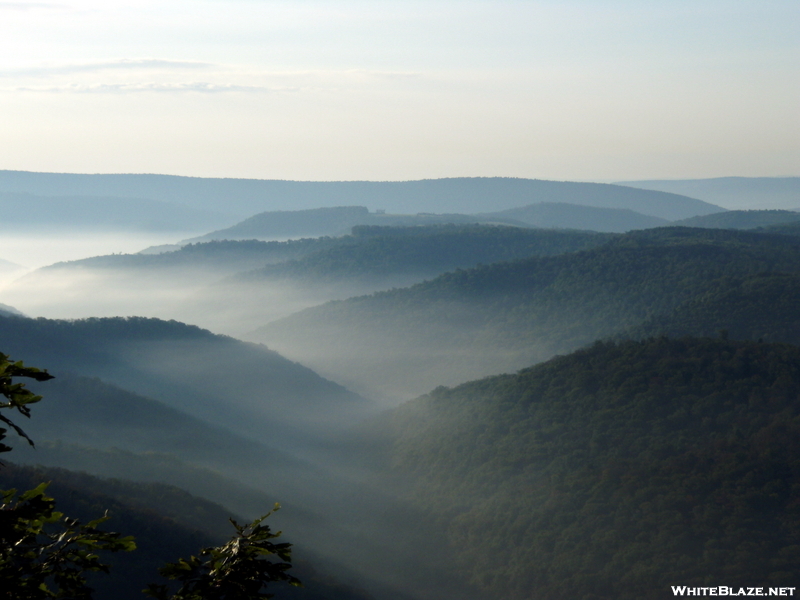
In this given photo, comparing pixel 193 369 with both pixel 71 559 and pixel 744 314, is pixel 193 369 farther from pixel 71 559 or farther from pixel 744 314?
pixel 71 559

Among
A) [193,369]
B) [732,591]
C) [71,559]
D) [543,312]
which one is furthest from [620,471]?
[543,312]

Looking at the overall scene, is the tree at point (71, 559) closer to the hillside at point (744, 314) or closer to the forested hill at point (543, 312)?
the hillside at point (744, 314)

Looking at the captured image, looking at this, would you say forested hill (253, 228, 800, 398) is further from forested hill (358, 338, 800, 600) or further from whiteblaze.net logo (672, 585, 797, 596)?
whiteblaze.net logo (672, 585, 797, 596)

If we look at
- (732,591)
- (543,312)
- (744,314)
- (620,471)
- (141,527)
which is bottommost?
(732,591)

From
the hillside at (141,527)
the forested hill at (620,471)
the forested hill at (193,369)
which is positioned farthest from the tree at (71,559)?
the forested hill at (193,369)

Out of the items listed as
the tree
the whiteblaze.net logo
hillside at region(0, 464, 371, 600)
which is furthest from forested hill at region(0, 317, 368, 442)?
the tree

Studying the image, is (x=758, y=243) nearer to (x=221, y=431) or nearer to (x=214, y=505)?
(x=221, y=431)
